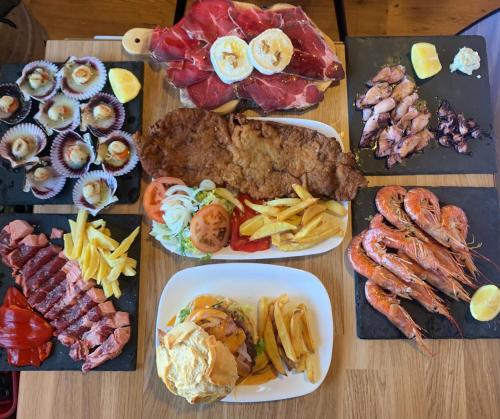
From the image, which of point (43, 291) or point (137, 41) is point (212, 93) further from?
point (43, 291)

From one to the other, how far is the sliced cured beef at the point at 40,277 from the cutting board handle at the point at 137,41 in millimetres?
1247

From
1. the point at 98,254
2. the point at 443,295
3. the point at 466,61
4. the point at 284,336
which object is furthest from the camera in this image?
the point at 466,61

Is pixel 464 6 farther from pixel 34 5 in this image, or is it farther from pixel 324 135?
pixel 34 5

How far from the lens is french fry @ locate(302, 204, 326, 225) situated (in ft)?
8.04

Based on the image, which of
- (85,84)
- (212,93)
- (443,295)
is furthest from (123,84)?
(443,295)

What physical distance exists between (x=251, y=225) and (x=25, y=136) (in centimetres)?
134

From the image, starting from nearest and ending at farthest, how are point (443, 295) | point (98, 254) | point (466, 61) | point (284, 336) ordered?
point (284, 336) → point (98, 254) → point (443, 295) → point (466, 61)

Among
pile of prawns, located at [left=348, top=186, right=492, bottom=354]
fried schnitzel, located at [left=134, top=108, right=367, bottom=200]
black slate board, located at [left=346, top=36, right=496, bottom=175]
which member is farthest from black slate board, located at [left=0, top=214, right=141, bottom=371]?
black slate board, located at [left=346, top=36, right=496, bottom=175]

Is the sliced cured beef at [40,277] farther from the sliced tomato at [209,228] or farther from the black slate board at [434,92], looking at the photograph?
the black slate board at [434,92]

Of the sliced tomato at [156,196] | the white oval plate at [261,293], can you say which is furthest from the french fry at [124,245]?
the white oval plate at [261,293]

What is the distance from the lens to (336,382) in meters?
2.50

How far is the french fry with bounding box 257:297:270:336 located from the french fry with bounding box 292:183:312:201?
22.8 inches

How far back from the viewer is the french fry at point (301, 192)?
8.00 feet

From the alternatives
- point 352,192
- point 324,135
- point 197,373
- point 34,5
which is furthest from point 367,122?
point 34,5
